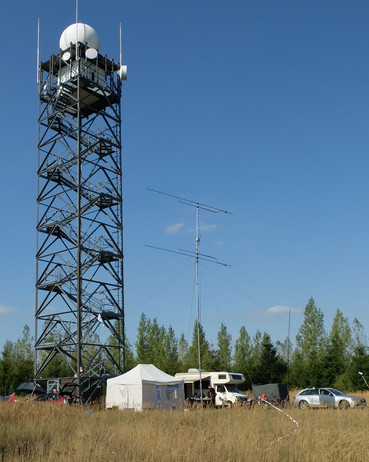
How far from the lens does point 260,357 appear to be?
63812 mm

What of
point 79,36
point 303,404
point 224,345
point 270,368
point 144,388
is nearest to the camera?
point 144,388

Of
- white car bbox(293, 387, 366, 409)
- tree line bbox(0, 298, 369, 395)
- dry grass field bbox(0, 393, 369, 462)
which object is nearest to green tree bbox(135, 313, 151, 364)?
tree line bbox(0, 298, 369, 395)

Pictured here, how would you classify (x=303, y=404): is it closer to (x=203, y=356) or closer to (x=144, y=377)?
(x=144, y=377)

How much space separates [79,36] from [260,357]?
3993 centimetres

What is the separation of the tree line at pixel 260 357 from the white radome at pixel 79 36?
89.0 feet

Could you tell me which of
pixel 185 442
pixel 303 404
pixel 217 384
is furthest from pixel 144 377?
pixel 185 442

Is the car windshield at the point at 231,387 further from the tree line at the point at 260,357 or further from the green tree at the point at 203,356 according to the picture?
the green tree at the point at 203,356

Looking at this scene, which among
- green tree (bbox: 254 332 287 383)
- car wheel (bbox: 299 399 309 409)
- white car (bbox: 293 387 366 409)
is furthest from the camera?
green tree (bbox: 254 332 287 383)

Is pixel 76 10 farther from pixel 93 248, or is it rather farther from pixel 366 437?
pixel 366 437

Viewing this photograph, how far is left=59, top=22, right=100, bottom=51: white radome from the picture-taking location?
4794 cm

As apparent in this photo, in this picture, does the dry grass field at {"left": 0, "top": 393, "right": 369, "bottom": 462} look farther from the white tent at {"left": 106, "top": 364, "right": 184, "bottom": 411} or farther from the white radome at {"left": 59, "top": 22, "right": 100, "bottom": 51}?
the white radome at {"left": 59, "top": 22, "right": 100, "bottom": 51}

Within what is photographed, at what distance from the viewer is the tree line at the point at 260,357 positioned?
182ft

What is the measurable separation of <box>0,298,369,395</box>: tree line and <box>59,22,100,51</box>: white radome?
27.1 m

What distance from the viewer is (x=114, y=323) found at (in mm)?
45562
